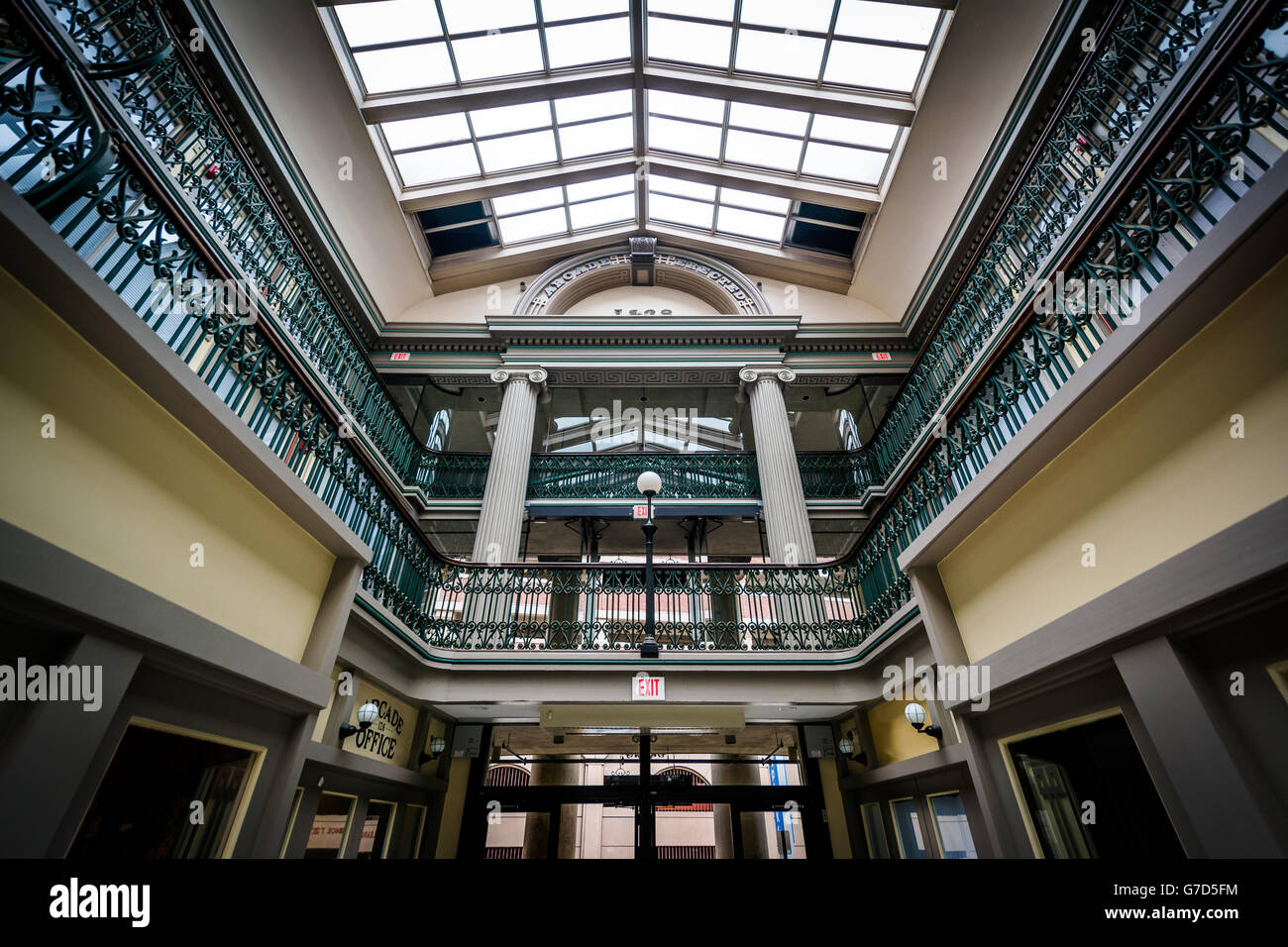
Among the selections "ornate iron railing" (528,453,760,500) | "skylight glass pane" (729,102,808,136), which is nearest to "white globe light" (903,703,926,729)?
"ornate iron railing" (528,453,760,500)

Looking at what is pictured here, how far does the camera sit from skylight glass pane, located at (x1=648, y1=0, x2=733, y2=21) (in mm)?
8406

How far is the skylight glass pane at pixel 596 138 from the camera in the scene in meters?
10.4

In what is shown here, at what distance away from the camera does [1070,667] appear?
280 cm

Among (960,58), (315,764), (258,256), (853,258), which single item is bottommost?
(315,764)

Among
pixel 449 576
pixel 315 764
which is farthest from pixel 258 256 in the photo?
pixel 315 764

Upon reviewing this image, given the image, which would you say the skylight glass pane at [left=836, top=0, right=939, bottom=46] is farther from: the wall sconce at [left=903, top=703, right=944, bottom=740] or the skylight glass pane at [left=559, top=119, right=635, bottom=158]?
the wall sconce at [left=903, top=703, right=944, bottom=740]

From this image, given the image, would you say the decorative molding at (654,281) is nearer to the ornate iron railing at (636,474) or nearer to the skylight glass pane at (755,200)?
the skylight glass pane at (755,200)

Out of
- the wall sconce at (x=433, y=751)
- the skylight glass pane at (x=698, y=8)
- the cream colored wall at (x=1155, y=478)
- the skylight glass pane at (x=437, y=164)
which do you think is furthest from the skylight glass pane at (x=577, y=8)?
the wall sconce at (x=433, y=751)

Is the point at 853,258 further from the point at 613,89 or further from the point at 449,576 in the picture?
the point at 449,576

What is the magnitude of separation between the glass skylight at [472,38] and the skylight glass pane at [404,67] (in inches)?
0.5

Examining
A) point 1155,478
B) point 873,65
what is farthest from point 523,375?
point 1155,478

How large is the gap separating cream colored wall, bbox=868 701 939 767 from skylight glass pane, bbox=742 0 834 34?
31.5 feet
